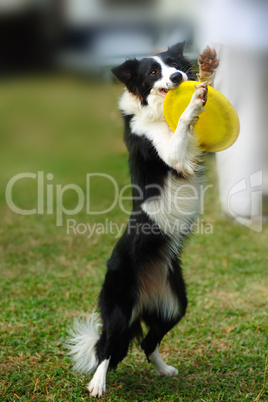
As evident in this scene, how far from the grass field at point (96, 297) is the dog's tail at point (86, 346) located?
5.6 inches

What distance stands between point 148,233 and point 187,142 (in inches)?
22.9

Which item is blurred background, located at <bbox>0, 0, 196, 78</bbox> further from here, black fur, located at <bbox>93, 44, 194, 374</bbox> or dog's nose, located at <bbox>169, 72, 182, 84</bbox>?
dog's nose, located at <bbox>169, 72, 182, 84</bbox>

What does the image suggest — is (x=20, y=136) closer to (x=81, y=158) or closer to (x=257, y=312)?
(x=81, y=158)

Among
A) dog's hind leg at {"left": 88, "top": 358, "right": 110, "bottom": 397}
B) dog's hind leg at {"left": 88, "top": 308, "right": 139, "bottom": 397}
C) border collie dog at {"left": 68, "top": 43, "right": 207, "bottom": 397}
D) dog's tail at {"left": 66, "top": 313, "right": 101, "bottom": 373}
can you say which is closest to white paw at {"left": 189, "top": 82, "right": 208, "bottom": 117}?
border collie dog at {"left": 68, "top": 43, "right": 207, "bottom": 397}

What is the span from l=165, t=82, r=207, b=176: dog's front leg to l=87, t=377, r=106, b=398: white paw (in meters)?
1.30

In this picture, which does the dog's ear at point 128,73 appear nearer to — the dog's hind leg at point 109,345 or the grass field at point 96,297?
the grass field at point 96,297

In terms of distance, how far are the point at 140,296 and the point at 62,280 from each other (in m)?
1.91

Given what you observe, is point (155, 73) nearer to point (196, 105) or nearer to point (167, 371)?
point (196, 105)

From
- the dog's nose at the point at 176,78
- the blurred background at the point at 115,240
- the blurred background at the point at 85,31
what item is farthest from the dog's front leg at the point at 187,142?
the blurred background at the point at 85,31

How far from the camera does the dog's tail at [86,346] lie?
2.87m

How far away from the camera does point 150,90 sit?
9.50ft

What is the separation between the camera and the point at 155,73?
2.87 metres

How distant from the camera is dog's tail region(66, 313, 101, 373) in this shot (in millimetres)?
2871

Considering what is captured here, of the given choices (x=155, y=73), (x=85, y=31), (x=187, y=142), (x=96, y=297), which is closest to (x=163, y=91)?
(x=155, y=73)
